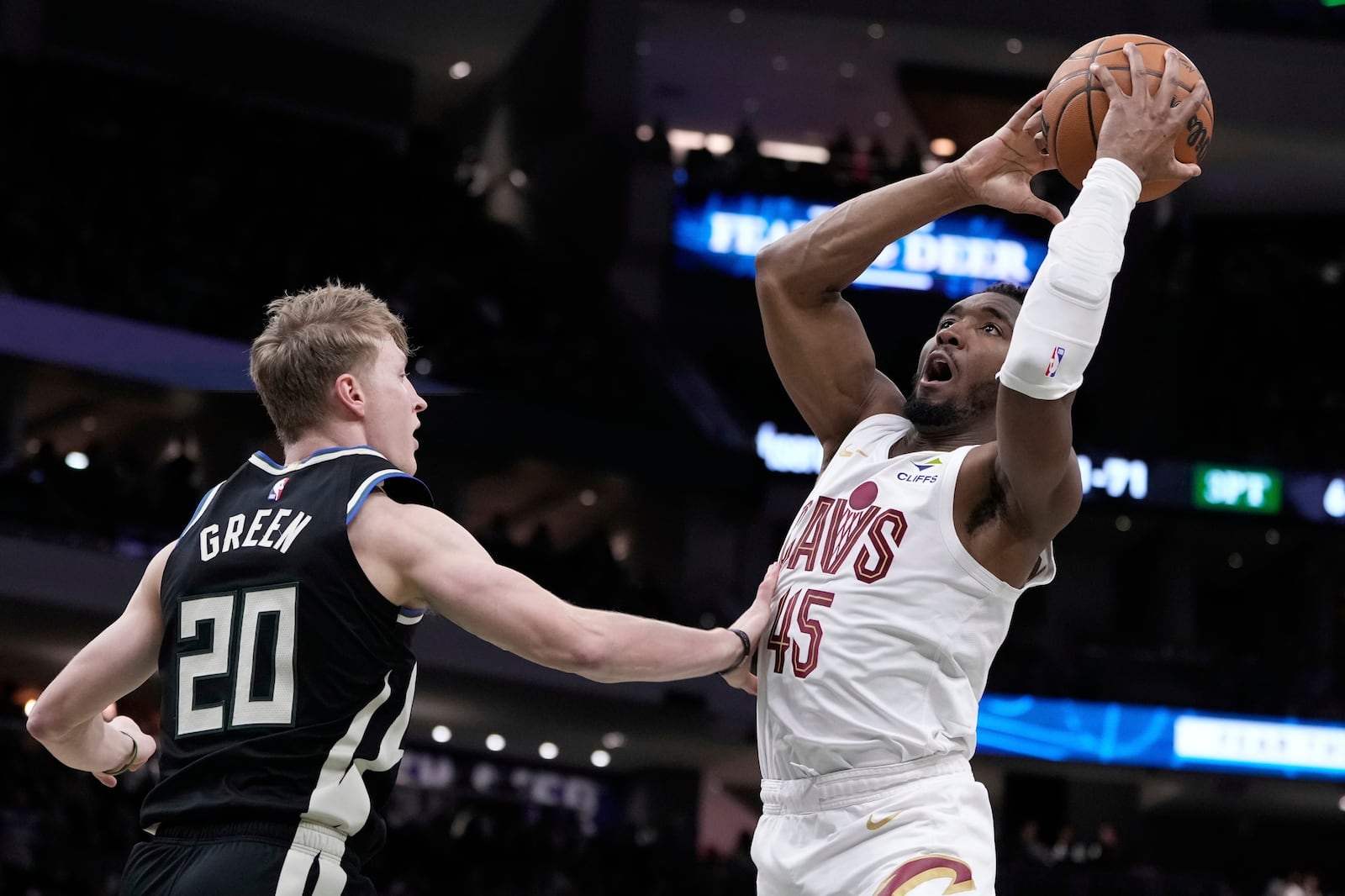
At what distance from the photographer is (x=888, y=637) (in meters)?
3.92

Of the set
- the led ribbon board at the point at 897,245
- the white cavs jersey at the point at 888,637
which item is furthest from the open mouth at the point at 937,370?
the led ribbon board at the point at 897,245

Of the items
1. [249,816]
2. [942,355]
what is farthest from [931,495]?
[249,816]

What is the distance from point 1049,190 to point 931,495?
2697 cm

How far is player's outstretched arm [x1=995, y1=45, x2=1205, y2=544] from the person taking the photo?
3.50 metres

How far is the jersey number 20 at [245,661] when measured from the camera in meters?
3.21

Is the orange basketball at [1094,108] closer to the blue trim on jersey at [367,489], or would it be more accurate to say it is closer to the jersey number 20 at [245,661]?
the blue trim on jersey at [367,489]

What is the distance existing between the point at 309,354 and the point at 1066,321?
177 cm

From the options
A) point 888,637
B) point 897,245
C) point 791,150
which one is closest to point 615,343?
point 897,245

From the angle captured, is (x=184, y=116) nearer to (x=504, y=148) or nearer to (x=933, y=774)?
(x=504, y=148)

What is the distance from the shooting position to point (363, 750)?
3281mm

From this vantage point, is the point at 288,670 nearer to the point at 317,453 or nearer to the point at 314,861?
the point at 314,861

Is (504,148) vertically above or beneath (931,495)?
above

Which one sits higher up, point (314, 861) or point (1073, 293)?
point (1073, 293)

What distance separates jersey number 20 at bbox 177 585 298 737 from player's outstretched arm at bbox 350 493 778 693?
0.22 metres
